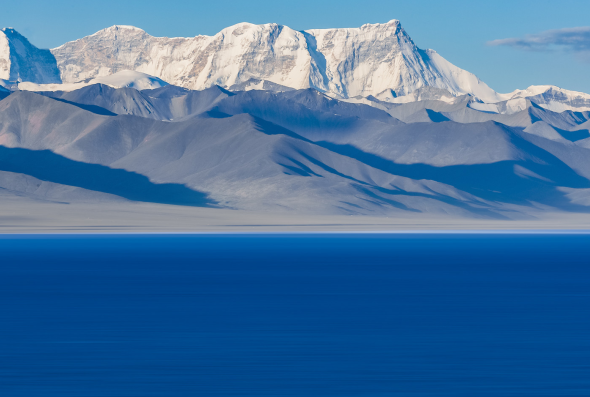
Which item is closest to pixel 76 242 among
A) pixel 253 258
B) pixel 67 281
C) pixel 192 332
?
pixel 253 258

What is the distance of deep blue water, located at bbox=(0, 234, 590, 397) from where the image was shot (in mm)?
26172

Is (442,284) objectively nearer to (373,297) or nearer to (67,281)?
(373,297)

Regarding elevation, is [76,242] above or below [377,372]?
below

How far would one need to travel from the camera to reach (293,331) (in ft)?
115

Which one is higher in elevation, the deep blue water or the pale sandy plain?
the deep blue water

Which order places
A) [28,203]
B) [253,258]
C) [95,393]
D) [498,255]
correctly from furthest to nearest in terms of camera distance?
[28,203]
[498,255]
[253,258]
[95,393]

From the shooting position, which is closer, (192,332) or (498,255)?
(192,332)

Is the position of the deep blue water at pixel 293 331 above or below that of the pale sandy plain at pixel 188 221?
above

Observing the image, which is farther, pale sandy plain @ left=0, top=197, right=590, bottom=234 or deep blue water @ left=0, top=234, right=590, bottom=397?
pale sandy plain @ left=0, top=197, right=590, bottom=234

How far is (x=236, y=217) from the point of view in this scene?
606ft

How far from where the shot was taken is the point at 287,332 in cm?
3475

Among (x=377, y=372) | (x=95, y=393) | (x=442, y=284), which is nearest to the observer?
(x=95, y=393)

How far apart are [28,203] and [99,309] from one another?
5746 inches

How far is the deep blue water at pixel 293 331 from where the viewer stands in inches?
1030
